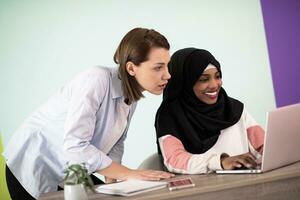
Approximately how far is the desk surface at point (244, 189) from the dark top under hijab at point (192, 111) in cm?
61

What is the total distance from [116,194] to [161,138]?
577 mm

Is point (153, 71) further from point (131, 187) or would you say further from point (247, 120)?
point (247, 120)

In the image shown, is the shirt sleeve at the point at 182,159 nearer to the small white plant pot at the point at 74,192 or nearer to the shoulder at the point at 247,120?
the shoulder at the point at 247,120

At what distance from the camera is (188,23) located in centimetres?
343

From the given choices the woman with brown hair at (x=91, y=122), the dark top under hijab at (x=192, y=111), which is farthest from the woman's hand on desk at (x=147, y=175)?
the dark top under hijab at (x=192, y=111)

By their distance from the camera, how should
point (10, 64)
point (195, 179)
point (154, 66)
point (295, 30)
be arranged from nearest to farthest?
point (195, 179)
point (154, 66)
point (10, 64)
point (295, 30)

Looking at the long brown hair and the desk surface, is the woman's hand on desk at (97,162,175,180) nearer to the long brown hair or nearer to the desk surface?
the desk surface

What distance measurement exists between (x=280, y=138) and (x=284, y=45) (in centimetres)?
244

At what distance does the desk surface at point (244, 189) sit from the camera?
1424mm

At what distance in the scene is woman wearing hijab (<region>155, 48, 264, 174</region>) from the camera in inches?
84.7

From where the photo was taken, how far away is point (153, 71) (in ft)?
6.03

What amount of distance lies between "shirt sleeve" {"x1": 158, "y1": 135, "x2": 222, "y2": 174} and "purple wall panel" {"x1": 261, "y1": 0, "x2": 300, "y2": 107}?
1983 millimetres

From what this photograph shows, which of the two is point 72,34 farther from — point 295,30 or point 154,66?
point 295,30

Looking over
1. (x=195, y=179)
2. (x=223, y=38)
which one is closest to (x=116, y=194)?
(x=195, y=179)
